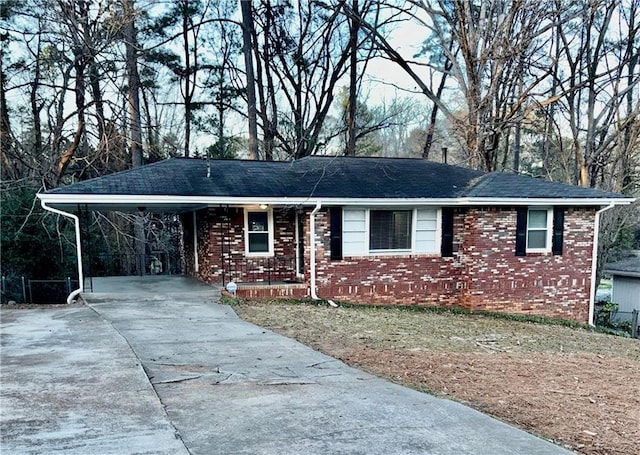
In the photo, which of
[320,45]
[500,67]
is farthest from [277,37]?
[500,67]

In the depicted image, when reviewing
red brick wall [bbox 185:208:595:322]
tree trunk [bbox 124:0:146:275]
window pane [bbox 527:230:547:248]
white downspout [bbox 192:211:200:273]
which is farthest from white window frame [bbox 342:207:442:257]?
tree trunk [bbox 124:0:146:275]

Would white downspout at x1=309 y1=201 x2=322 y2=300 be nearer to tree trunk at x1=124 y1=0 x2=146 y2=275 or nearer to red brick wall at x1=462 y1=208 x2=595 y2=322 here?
red brick wall at x1=462 y1=208 x2=595 y2=322

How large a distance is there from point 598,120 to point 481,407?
17624 mm

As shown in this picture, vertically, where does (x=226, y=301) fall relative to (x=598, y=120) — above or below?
below

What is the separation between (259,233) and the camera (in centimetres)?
1129

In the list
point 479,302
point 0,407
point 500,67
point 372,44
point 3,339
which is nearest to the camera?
point 0,407

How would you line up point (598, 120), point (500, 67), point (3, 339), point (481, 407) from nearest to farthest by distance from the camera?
point (481, 407)
point (3, 339)
point (500, 67)
point (598, 120)

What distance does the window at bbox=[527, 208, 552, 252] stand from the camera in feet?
36.8

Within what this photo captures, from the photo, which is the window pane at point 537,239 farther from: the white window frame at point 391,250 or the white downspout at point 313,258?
the white downspout at point 313,258

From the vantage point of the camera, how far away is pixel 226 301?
911 centimetres

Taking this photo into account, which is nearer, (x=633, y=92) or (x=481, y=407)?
(x=481, y=407)

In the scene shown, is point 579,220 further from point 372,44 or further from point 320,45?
point 320,45

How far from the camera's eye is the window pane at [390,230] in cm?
1109

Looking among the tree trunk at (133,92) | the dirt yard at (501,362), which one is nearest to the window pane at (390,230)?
the dirt yard at (501,362)
